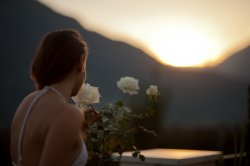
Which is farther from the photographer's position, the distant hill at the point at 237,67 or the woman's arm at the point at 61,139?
the distant hill at the point at 237,67

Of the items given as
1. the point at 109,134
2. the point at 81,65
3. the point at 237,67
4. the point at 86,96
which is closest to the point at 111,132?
the point at 109,134

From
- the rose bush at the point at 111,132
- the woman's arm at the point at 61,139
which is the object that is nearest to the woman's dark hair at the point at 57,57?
the woman's arm at the point at 61,139

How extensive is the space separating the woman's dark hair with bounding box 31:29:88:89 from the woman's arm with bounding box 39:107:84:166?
0.35ft

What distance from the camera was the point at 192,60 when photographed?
11.4 feet

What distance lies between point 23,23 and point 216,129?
5.42 ft

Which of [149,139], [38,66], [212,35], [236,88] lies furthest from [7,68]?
[38,66]

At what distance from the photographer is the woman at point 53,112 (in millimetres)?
1061

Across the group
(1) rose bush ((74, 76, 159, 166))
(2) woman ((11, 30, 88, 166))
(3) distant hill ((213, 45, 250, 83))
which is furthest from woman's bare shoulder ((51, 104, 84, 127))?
(3) distant hill ((213, 45, 250, 83))

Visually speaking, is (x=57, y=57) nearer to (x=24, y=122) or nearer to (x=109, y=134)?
(x=24, y=122)

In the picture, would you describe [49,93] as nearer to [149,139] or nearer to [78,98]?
[78,98]

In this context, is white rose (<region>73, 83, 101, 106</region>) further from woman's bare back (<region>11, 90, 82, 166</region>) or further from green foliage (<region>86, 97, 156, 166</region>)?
woman's bare back (<region>11, 90, 82, 166</region>)

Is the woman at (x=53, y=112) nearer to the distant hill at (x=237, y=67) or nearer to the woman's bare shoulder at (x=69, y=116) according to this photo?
the woman's bare shoulder at (x=69, y=116)

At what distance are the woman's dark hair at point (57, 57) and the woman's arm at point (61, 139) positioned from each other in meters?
A: 0.11

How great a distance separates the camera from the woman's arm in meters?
1.05
